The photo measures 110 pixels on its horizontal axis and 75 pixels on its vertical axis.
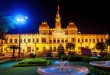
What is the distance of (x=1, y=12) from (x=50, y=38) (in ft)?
171

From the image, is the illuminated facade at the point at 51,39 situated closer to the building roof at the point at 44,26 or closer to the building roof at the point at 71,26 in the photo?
the building roof at the point at 44,26

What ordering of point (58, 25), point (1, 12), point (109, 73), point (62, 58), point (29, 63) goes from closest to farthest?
point (109, 73), point (29, 63), point (1, 12), point (62, 58), point (58, 25)

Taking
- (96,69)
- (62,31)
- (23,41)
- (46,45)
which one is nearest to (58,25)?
(62,31)

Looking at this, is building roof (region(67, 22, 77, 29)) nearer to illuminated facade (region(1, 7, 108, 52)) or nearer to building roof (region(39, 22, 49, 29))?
illuminated facade (region(1, 7, 108, 52))

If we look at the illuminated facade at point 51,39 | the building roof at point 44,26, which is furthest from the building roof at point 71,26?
the building roof at point 44,26

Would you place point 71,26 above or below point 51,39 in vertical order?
above

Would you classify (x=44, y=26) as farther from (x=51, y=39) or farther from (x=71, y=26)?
(x=71, y=26)

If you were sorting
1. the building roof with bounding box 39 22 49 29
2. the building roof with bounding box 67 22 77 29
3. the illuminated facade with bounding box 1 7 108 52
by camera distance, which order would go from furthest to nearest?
1. the building roof with bounding box 67 22 77 29
2. the building roof with bounding box 39 22 49 29
3. the illuminated facade with bounding box 1 7 108 52

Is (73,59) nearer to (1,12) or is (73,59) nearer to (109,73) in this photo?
(1,12)

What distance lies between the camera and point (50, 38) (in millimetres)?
74438

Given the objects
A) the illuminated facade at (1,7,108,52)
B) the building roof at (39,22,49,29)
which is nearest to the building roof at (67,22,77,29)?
the illuminated facade at (1,7,108,52)

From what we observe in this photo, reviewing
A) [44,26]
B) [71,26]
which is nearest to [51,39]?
[44,26]

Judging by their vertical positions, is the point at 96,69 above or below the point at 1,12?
below

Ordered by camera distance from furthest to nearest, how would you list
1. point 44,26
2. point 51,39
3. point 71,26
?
point 71,26
point 44,26
point 51,39
